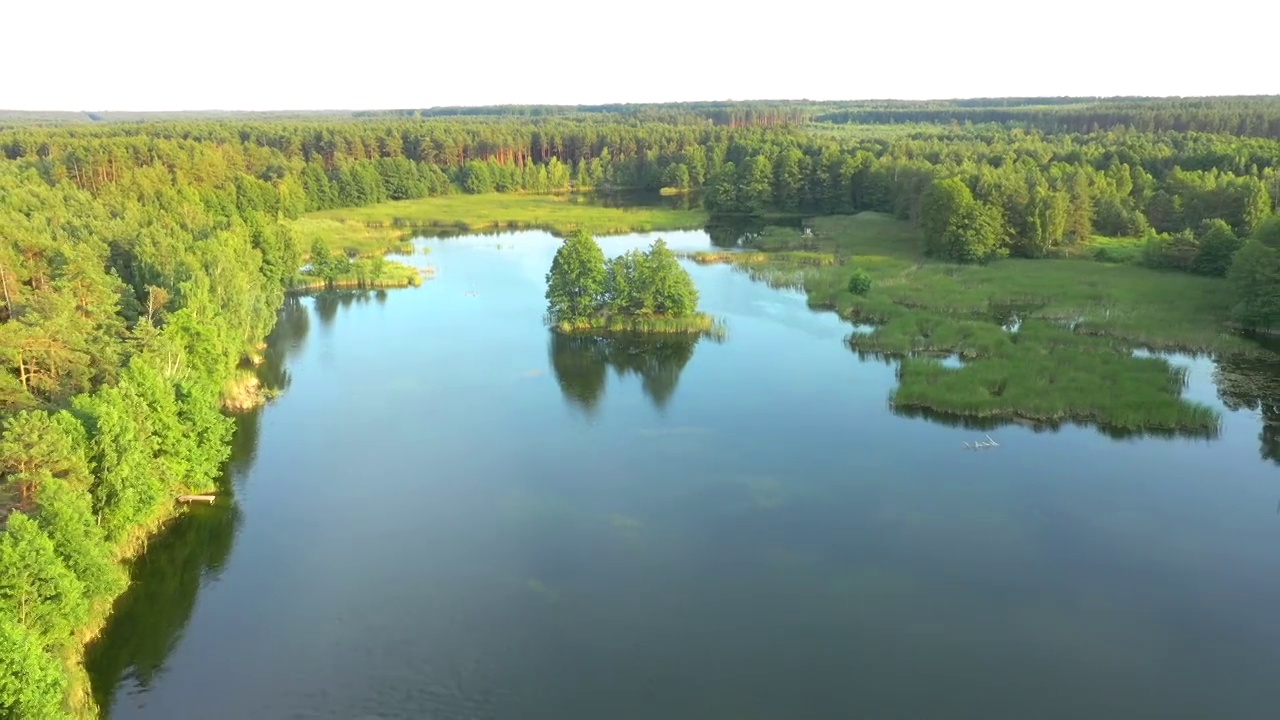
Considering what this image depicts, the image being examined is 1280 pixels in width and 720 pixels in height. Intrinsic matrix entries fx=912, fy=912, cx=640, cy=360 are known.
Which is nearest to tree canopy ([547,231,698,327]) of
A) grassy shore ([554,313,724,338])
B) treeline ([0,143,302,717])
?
grassy shore ([554,313,724,338])

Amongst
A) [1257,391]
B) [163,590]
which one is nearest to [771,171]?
A: [1257,391]

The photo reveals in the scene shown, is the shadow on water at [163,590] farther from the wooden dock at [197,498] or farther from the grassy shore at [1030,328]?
the grassy shore at [1030,328]

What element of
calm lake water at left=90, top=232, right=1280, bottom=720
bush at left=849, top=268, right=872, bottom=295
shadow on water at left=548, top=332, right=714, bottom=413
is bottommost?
calm lake water at left=90, top=232, right=1280, bottom=720

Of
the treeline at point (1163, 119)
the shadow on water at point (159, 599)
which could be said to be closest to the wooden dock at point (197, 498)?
the shadow on water at point (159, 599)

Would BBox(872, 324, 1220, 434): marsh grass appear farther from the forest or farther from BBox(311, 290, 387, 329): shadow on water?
BBox(311, 290, 387, 329): shadow on water

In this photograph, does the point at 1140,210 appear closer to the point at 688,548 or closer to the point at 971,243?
the point at 971,243

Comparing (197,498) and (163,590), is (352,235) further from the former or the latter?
(163,590)
